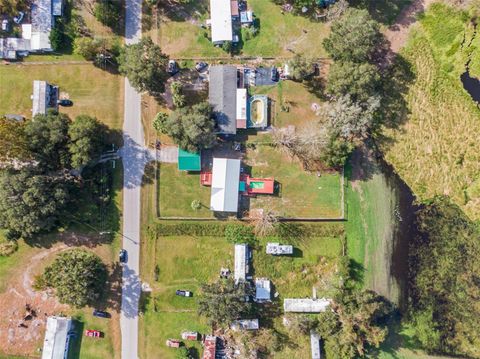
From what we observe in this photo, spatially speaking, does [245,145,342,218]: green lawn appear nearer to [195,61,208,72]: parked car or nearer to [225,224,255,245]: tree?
[225,224,255,245]: tree

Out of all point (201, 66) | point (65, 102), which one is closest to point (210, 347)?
point (201, 66)

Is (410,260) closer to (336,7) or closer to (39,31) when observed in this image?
(336,7)

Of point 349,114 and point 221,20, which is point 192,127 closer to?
point 221,20

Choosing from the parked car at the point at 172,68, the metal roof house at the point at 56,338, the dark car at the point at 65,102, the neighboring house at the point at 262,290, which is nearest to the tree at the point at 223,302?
the neighboring house at the point at 262,290

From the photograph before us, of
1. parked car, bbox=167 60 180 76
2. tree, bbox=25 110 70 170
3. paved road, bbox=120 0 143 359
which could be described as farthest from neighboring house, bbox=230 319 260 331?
parked car, bbox=167 60 180 76

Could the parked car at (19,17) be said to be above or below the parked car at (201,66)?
above

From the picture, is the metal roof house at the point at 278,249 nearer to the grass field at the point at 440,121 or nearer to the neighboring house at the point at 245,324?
the neighboring house at the point at 245,324
